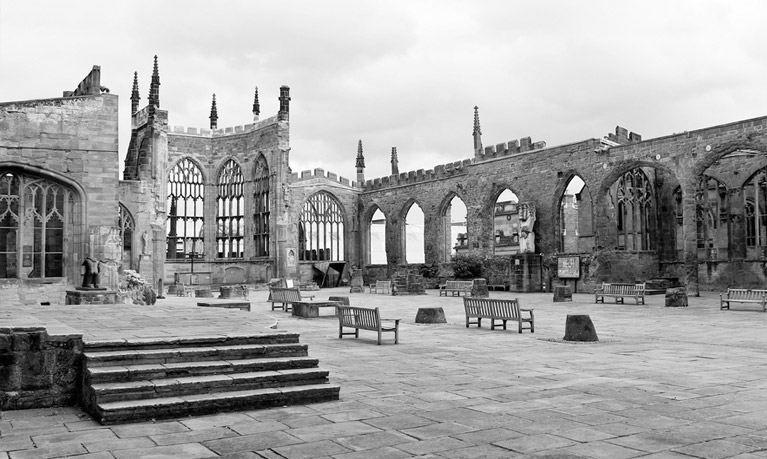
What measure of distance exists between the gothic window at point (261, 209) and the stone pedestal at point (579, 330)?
28.5m

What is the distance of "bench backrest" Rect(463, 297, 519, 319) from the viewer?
40.8 feet

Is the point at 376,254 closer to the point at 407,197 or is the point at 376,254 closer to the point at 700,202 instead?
the point at 407,197

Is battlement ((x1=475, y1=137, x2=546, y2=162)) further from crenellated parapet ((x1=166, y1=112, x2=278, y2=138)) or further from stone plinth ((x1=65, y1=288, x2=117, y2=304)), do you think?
stone plinth ((x1=65, y1=288, x2=117, y2=304))

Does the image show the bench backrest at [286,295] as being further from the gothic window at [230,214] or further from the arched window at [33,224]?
the gothic window at [230,214]

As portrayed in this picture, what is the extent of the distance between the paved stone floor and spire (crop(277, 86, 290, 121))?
27.5 m

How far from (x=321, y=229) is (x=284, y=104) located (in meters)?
8.88

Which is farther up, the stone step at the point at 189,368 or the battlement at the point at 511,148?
the battlement at the point at 511,148

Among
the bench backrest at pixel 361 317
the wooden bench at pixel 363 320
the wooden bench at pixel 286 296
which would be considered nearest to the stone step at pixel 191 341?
the wooden bench at pixel 363 320

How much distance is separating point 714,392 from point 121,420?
5.37m

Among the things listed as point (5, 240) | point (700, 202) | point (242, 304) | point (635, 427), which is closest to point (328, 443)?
point (635, 427)

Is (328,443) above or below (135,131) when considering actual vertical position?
below

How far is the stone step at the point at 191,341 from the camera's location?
610 centimetres

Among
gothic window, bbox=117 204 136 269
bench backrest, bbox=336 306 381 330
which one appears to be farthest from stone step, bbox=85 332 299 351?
gothic window, bbox=117 204 136 269

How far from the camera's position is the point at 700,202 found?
2944 centimetres
